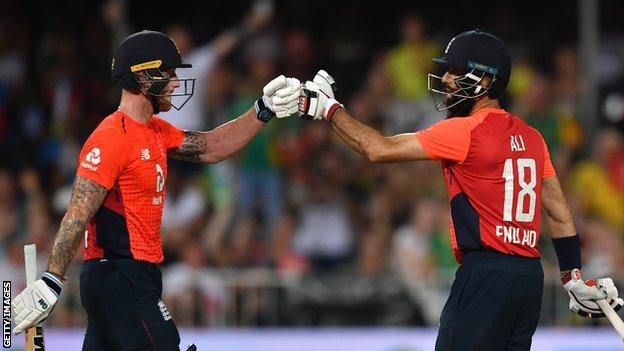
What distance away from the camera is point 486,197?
6.76 metres

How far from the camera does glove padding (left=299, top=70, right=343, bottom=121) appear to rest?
720cm

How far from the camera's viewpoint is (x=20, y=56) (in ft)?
46.8

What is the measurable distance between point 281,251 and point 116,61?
17.5ft

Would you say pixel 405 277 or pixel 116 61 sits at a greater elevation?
pixel 116 61

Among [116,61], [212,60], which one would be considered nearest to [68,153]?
[212,60]

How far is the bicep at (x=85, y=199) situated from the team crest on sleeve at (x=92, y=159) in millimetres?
67

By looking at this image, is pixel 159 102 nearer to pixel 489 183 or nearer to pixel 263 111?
pixel 263 111

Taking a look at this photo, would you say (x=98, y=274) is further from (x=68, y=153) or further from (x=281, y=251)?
(x=68, y=153)

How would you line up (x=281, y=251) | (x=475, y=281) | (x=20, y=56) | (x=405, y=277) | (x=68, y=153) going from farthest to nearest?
(x=20, y=56)
(x=68, y=153)
(x=281, y=251)
(x=405, y=277)
(x=475, y=281)

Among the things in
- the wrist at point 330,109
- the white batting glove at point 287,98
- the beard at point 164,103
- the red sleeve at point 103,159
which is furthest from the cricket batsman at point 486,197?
the red sleeve at point 103,159

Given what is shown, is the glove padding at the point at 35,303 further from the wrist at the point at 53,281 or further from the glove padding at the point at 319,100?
the glove padding at the point at 319,100

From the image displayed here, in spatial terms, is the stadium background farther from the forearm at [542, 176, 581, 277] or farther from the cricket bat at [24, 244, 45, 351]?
the cricket bat at [24, 244, 45, 351]

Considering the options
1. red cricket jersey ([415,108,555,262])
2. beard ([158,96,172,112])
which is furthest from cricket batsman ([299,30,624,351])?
beard ([158,96,172,112])

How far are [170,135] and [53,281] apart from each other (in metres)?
1.17
